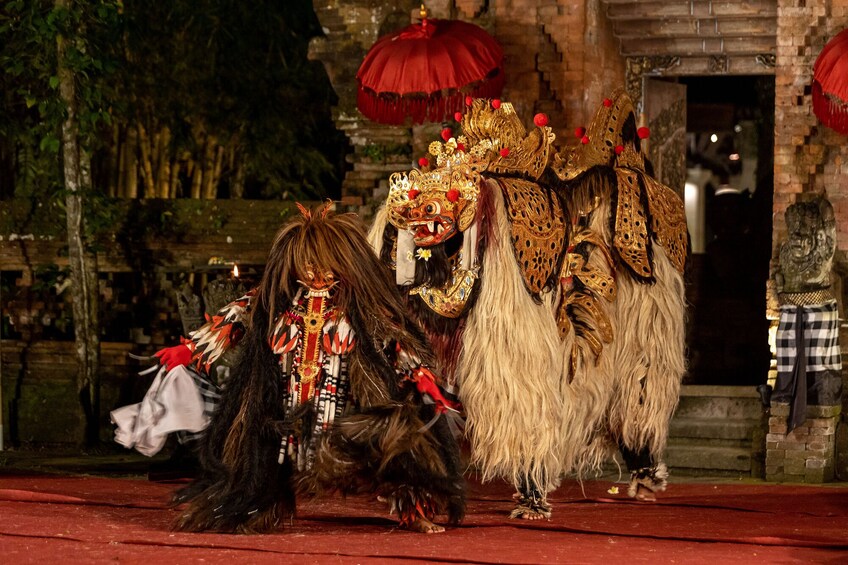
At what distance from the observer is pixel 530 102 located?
36.6ft

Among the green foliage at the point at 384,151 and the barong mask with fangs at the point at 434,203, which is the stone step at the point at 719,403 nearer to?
the green foliage at the point at 384,151

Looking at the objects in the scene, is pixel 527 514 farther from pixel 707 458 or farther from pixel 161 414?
pixel 707 458

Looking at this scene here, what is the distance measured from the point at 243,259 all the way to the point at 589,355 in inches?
204

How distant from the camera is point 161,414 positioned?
823 cm

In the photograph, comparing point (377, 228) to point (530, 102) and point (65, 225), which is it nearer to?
point (530, 102)

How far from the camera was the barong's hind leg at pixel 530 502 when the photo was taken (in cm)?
768

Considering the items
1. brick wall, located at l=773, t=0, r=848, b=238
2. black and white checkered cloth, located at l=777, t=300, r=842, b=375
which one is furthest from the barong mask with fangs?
brick wall, located at l=773, t=0, r=848, b=238

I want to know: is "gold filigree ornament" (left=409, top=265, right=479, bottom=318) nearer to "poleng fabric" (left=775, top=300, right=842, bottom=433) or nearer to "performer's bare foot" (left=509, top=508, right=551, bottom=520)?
"performer's bare foot" (left=509, top=508, right=551, bottom=520)

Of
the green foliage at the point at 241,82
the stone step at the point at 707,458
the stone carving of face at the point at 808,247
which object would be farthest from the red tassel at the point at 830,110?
the green foliage at the point at 241,82

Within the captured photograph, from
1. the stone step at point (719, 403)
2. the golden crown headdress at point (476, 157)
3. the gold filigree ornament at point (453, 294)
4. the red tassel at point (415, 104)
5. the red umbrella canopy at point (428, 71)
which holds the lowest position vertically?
the stone step at point (719, 403)

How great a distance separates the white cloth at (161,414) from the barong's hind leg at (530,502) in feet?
5.39

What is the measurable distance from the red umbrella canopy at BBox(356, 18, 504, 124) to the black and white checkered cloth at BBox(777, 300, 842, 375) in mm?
2579

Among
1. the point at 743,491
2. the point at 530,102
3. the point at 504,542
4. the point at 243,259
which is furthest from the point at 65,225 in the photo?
the point at 504,542

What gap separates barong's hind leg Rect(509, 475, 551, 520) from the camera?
7.68 m
